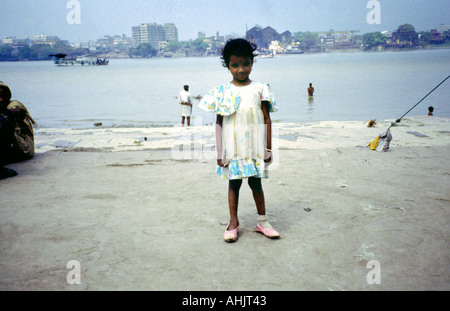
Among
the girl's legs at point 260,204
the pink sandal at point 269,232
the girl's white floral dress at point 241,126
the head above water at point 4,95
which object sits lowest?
the pink sandal at point 269,232

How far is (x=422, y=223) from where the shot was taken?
3.15m

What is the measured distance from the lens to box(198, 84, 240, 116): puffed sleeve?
2947 millimetres

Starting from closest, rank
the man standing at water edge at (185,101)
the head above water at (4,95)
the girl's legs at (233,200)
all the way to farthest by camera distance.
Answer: the girl's legs at (233,200) → the head above water at (4,95) → the man standing at water edge at (185,101)

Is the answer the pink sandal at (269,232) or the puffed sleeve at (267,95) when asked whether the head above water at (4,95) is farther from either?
the pink sandal at (269,232)

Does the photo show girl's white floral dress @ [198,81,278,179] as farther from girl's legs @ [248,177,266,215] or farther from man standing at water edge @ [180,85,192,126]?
man standing at water edge @ [180,85,192,126]

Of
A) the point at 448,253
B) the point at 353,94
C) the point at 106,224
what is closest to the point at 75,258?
the point at 106,224

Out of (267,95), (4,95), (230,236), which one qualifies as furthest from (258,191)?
(4,95)

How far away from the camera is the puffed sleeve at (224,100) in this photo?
2947 mm

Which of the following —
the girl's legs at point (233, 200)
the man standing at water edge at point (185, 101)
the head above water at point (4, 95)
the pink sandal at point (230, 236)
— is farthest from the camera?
the man standing at water edge at point (185, 101)

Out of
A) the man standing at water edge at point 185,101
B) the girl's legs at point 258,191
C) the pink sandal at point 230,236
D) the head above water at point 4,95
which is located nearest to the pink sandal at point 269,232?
the girl's legs at point 258,191

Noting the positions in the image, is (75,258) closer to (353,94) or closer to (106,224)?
(106,224)

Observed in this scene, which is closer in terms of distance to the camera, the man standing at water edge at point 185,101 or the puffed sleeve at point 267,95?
the puffed sleeve at point 267,95

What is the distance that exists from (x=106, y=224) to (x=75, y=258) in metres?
0.62

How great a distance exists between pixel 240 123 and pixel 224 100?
0.78ft
